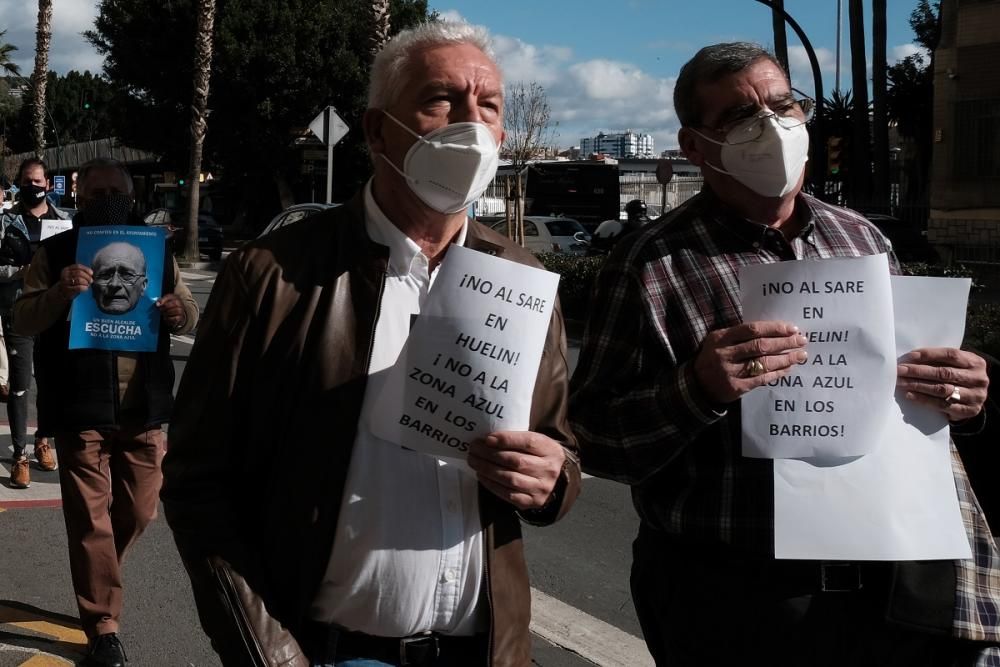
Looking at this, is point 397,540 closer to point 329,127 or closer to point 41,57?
point 329,127

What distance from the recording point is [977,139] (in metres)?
26.6

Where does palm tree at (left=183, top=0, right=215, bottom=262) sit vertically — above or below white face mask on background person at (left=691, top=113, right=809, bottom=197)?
above

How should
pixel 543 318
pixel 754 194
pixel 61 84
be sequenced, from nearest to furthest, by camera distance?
pixel 543 318 → pixel 754 194 → pixel 61 84

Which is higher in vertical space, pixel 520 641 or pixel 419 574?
pixel 419 574

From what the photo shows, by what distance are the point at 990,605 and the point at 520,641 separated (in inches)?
35.7

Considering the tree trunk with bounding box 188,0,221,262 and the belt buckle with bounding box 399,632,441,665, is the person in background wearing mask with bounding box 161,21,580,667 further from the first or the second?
the tree trunk with bounding box 188,0,221,262

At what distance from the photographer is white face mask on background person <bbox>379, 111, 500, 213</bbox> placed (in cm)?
210

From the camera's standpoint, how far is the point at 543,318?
198cm

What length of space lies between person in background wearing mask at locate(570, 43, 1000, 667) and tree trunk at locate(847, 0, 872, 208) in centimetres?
3289

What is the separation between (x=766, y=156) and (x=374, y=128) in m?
0.80

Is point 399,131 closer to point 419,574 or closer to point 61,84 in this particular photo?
point 419,574

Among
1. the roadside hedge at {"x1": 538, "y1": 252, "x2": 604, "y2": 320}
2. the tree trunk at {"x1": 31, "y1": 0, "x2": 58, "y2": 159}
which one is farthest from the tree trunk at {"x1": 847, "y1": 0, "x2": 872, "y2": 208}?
the tree trunk at {"x1": 31, "y1": 0, "x2": 58, "y2": 159}

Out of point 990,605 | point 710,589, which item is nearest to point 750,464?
point 710,589

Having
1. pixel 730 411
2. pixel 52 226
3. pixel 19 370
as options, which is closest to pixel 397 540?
pixel 730 411
